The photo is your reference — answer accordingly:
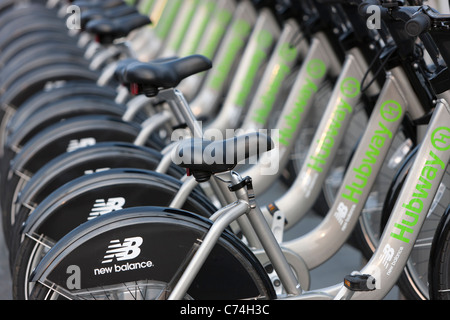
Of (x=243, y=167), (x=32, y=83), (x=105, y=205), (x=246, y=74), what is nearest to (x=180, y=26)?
(x=246, y=74)

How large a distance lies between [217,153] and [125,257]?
47 centimetres

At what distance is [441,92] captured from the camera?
2518 millimetres

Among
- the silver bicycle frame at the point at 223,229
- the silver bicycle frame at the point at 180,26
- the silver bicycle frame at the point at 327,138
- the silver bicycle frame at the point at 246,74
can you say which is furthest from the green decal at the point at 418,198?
the silver bicycle frame at the point at 180,26

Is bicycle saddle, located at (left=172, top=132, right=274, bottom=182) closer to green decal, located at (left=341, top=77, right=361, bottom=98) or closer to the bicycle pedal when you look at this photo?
the bicycle pedal

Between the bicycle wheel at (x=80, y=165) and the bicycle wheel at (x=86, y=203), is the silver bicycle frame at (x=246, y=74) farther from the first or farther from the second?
the bicycle wheel at (x=86, y=203)

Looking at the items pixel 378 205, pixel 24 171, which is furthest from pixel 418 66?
pixel 24 171

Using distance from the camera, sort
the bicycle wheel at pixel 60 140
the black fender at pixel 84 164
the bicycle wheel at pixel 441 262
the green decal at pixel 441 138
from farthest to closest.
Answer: the bicycle wheel at pixel 60 140 < the black fender at pixel 84 164 < the bicycle wheel at pixel 441 262 < the green decal at pixel 441 138

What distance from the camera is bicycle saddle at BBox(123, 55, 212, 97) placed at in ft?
9.25

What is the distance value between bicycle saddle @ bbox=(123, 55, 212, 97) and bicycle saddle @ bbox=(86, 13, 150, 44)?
1.45 m

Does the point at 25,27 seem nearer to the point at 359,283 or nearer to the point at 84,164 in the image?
the point at 84,164

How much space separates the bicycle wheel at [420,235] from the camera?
291 centimetres

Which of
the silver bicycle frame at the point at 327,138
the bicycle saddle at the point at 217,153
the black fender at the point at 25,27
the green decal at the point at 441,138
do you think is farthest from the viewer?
the black fender at the point at 25,27

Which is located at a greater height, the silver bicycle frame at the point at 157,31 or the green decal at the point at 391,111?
the silver bicycle frame at the point at 157,31
